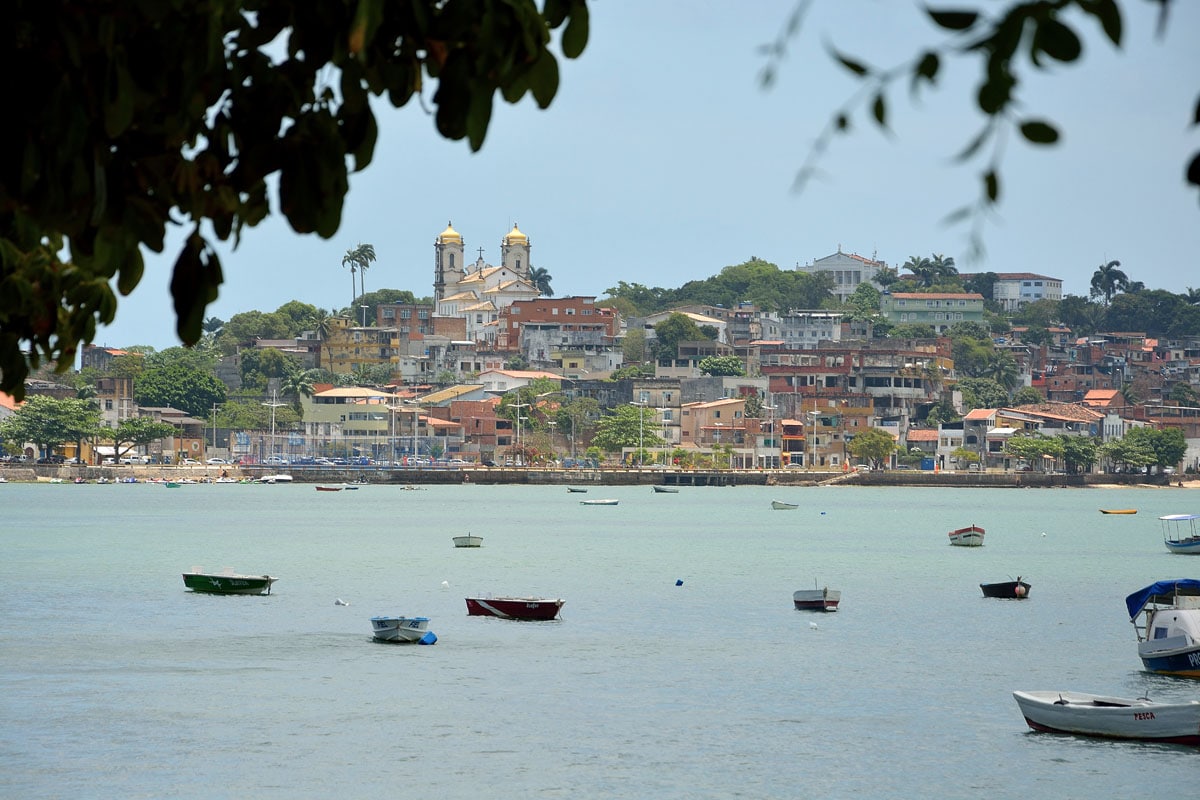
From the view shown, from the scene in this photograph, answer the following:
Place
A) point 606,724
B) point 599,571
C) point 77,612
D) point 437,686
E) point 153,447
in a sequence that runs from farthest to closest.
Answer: point 153,447 → point 599,571 → point 77,612 → point 437,686 → point 606,724

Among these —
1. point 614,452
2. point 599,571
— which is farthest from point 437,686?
point 614,452

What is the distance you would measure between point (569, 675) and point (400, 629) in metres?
5.12

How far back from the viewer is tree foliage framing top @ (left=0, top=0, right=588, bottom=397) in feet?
14.4

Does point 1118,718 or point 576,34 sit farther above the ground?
point 576,34

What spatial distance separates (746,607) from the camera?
1831 inches

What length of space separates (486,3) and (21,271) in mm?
2174

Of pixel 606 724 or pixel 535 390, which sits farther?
pixel 535 390

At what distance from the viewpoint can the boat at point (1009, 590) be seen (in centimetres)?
4941

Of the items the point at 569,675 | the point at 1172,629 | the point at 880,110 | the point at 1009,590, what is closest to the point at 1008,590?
the point at 1009,590

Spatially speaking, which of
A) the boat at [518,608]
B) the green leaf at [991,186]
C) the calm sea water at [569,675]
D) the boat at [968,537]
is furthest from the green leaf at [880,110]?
the boat at [968,537]

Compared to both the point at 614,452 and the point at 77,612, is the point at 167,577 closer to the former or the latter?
the point at 77,612

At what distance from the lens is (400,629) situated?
117ft

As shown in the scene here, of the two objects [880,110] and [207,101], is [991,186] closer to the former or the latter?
[880,110]

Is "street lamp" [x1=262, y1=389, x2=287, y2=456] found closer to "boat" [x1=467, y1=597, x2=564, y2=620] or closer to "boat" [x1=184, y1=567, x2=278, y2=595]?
"boat" [x1=184, y1=567, x2=278, y2=595]
